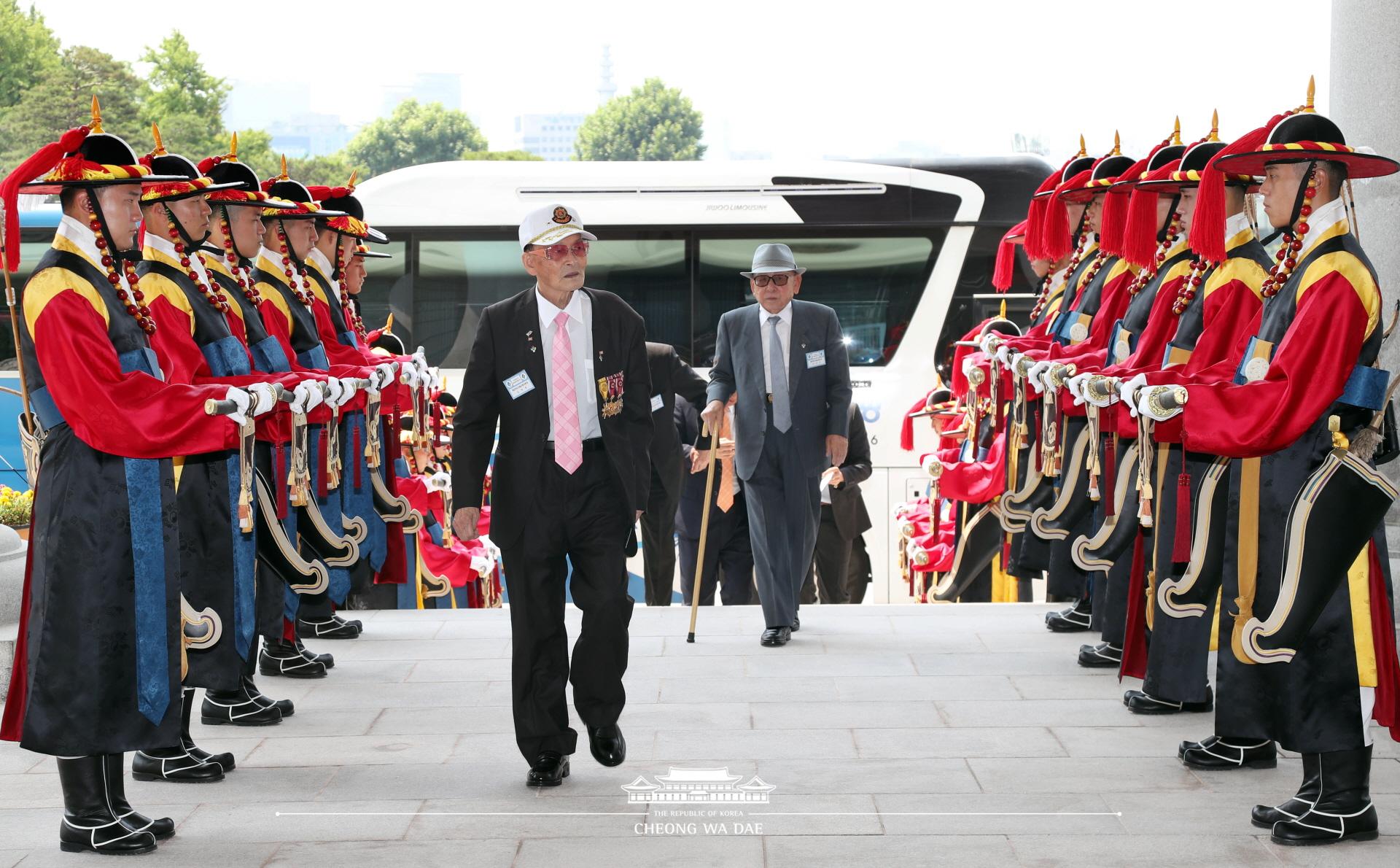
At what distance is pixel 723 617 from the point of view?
276 inches

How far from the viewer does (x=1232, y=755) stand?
4.39 m

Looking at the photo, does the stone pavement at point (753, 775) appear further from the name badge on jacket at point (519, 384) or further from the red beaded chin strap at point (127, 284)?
the red beaded chin strap at point (127, 284)

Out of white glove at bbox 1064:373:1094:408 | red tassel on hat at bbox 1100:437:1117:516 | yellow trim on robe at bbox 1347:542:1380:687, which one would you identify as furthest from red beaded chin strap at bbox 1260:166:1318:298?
red tassel on hat at bbox 1100:437:1117:516

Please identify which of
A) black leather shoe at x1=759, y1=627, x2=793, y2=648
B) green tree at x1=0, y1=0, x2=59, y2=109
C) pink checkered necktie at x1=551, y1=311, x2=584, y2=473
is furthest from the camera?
green tree at x1=0, y1=0, x2=59, y2=109

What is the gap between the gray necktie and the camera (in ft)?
21.5

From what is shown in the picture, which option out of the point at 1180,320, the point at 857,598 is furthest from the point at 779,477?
→ the point at 857,598

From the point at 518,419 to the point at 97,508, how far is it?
3.97 ft

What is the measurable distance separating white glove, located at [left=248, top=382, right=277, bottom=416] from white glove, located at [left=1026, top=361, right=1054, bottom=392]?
3062 millimetres

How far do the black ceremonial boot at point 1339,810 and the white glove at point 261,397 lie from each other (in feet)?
10.0

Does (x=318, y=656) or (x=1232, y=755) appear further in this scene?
(x=318, y=656)

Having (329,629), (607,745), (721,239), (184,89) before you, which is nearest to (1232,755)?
(607,745)

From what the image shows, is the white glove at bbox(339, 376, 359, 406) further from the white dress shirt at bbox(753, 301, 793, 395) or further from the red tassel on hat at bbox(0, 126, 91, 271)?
the white dress shirt at bbox(753, 301, 793, 395)

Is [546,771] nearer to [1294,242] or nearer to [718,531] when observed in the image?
[1294,242]

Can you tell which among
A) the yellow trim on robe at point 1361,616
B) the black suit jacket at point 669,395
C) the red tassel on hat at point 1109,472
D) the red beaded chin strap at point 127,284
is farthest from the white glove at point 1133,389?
the red beaded chin strap at point 127,284
